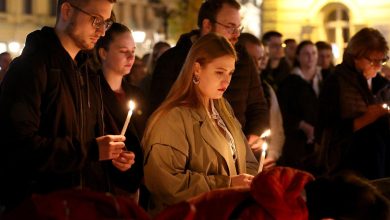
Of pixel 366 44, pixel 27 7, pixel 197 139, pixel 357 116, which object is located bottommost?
pixel 357 116

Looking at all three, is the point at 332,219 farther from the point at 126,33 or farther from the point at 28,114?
the point at 126,33

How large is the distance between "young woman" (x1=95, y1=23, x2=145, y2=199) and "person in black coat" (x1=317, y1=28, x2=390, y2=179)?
5.36 feet

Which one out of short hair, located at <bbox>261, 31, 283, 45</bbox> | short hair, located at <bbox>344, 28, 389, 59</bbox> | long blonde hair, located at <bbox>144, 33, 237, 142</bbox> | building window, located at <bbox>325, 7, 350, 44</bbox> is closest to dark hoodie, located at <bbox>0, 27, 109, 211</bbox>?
long blonde hair, located at <bbox>144, 33, 237, 142</bbox>

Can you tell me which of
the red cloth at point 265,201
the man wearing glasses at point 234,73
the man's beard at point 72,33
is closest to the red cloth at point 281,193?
the red cloth at point 265,201

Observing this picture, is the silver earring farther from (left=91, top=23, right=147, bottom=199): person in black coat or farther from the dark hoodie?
the dark hoodie

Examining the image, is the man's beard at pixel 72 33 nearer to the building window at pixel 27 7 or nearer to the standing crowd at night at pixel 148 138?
the standing crowd at night at pixel 148 138

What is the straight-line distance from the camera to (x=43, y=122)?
3891mm

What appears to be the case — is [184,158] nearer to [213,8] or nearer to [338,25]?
[213,8]

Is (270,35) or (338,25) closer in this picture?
(270,35)

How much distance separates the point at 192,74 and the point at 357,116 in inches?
92.9

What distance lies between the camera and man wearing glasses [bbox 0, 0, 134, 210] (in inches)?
145

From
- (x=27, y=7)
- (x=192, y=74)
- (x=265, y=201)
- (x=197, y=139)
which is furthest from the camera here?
(x=27, y=7)

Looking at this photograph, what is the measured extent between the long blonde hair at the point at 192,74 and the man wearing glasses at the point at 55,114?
0.43 meters

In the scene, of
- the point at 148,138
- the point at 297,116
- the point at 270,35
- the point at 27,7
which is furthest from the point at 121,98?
the point at 27,7
